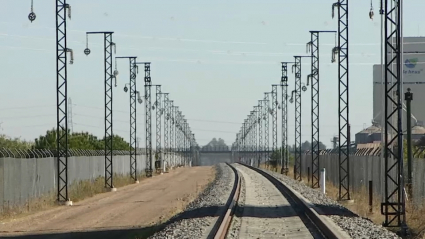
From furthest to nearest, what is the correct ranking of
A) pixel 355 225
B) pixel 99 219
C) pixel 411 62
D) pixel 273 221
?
pixel 411 62, pixel 99 219, pixel 273 221, pixel 355 225

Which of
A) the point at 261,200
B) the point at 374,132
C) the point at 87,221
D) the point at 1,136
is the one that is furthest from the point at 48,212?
the point at 374,132

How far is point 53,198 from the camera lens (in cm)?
4847

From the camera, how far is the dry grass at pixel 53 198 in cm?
4023

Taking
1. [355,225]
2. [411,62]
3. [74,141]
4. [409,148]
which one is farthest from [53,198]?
[411,62]

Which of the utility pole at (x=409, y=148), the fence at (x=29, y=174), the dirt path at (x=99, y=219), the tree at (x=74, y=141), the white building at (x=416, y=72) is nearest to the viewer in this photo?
the dirt path at (x=99, y=219)

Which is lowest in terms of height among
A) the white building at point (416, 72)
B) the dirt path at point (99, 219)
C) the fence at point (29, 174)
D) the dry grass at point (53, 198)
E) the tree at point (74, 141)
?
the dirt path at point (99, 219)

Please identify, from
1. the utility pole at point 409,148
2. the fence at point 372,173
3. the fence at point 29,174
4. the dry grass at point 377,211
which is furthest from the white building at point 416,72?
the utility pole at point 409,148

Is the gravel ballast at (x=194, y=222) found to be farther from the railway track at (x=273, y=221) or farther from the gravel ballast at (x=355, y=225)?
the gravel ballast at (x=355, y=225)

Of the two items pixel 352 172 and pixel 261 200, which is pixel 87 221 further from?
pixel 352 172

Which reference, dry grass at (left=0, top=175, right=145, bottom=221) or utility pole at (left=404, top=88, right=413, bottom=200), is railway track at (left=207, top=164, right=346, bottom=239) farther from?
dry grass at (left=0, top=175, right=145, bottom=221)

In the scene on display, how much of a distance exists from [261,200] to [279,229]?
54.2ft

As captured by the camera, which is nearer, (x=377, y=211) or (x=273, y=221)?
(x=273, y=221)

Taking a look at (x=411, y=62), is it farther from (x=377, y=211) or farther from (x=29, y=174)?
(x=377, y=211)

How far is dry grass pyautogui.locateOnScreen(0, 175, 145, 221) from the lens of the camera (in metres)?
40.2
